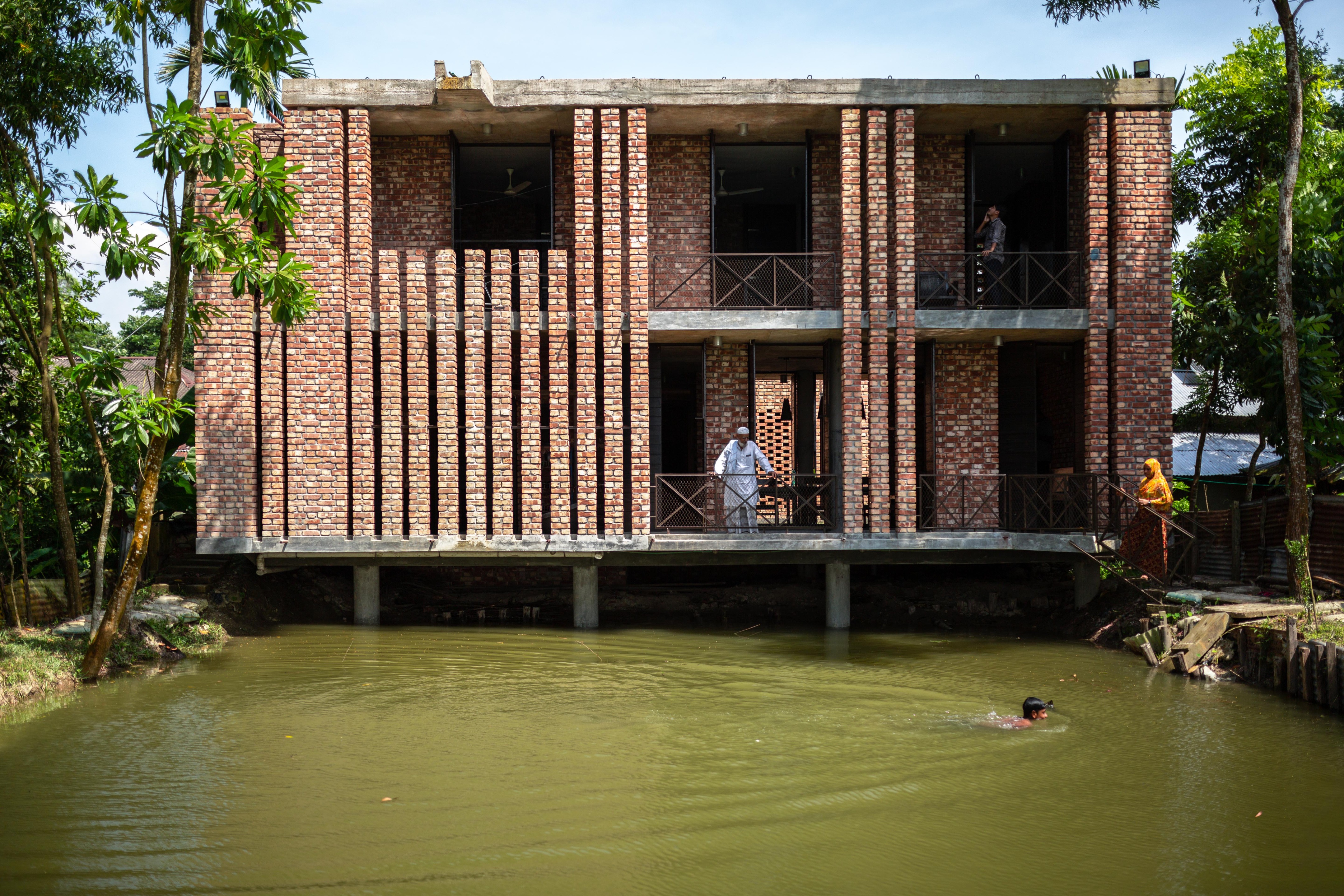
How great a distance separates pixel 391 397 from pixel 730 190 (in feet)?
21.6

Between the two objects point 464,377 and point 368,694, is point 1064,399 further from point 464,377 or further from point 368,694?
point 368,694

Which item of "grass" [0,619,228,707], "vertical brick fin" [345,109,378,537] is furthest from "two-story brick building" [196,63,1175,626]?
"grass" [0,619,228,707]

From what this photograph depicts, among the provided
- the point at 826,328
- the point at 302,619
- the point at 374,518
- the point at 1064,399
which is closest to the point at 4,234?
the point at 374,518

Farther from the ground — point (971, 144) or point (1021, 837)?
point (971, 144)

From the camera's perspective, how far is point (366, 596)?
14156 millimetres

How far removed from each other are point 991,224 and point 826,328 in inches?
112

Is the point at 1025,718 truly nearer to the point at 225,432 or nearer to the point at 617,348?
the point at 617,348

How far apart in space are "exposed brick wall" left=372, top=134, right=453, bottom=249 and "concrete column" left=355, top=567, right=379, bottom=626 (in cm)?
472

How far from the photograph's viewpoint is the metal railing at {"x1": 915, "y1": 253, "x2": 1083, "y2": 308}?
13977 mm

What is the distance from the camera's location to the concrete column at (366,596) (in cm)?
1411

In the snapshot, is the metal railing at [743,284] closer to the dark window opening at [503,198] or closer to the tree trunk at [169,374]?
the dark window opening at [503,198]

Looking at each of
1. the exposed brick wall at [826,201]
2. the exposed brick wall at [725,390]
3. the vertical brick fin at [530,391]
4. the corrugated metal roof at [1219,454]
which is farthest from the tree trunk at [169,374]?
the corrugated metal roof at [1219,454]

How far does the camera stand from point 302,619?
14.9 meters

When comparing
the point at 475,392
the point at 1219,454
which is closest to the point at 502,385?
the point at 475,392
